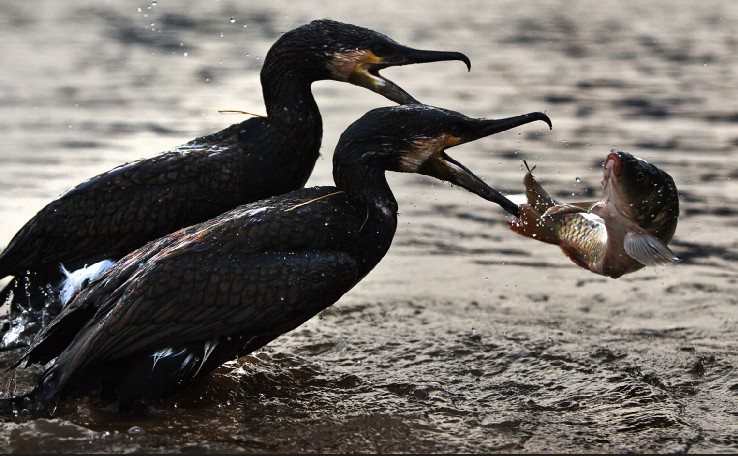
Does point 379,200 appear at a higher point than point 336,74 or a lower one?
lower

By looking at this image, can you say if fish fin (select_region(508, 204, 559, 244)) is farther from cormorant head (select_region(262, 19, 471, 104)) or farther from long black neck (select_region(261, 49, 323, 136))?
long black neck (select_region(261, 49, 323, 136))

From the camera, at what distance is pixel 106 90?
15172 millimetres

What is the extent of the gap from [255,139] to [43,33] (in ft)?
42.4

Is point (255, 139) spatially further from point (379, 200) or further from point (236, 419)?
point (236, 419)

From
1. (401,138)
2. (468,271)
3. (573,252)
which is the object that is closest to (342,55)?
(401,138)

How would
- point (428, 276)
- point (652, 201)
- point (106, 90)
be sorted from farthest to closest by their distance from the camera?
point (106, 90) → point (428, 276) → point (652, 201)

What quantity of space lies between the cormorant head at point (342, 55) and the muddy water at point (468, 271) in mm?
1619

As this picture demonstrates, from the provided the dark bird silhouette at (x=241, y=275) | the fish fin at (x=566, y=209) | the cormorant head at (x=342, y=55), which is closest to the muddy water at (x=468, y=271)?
the dark bird silhouette at (x=241, y=275)

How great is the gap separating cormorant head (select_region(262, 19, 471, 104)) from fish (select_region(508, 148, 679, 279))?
1095 mm

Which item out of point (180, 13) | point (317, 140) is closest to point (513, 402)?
point (317, 140)

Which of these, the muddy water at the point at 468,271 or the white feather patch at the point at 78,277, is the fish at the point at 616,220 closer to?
the muddy water at the point at 468,271

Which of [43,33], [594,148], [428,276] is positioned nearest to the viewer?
[428,276]

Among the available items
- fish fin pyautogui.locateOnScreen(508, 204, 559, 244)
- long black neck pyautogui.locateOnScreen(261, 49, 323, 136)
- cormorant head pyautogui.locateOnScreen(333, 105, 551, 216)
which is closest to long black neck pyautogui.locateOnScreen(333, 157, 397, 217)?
cormorant head pyautogui.locateOnScreen(333, 105, 551, 216)

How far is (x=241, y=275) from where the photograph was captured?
20.1 feet
